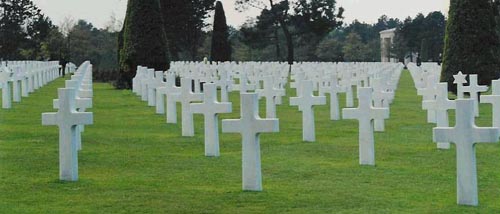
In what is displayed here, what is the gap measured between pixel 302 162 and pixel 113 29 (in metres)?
59.2

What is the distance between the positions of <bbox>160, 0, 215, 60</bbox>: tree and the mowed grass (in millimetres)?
41639

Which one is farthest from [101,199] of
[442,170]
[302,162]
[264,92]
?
[264,92]

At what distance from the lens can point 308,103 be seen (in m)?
13.1

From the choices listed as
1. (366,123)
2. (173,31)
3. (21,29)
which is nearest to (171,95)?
(366,123)

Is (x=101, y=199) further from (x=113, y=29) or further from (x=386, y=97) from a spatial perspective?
(x=113, y=29)

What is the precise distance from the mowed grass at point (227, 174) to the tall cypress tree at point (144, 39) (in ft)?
47.7

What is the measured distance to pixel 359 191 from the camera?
8562 mm

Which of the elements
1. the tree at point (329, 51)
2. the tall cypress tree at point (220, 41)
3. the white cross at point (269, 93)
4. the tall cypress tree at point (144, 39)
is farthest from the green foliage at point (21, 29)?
the white cross at point (269, 93)

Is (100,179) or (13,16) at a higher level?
(13,16)

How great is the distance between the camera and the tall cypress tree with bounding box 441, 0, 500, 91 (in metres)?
24.0

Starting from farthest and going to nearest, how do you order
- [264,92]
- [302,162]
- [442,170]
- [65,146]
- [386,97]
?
[264,92] → [386,97] → [302,162] → [442,170] → [65,146]

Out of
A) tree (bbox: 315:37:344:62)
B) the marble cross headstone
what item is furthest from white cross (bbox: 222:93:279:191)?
tree (bbox: 315:37:344:62)

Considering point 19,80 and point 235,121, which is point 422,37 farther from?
point 235,121

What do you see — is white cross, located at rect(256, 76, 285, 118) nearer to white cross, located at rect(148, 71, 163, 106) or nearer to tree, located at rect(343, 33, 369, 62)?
white cross, located at rect(148, 71, 163, 106)
